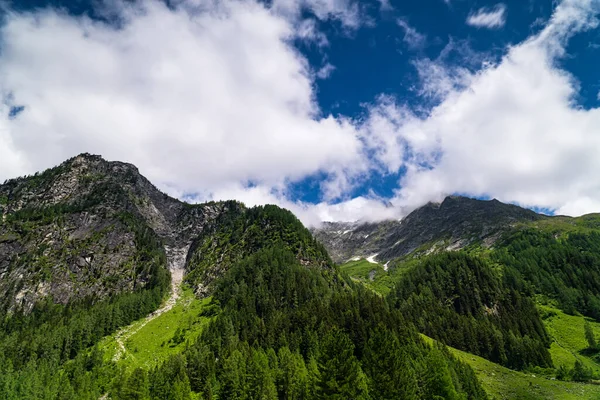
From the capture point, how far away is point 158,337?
5773 inches

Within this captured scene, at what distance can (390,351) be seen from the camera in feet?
212

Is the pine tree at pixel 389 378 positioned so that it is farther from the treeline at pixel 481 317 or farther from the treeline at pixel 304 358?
the treeline at pixel 481 317

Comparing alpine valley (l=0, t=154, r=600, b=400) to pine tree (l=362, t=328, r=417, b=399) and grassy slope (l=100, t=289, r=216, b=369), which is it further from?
grassy slope (l=100, t=289, r=216, b=369)

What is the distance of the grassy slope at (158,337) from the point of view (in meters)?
128

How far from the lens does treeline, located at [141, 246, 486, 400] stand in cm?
5794

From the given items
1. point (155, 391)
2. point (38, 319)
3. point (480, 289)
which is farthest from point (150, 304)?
point (480, 289)

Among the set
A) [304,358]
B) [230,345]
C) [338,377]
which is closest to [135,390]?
[230,345]

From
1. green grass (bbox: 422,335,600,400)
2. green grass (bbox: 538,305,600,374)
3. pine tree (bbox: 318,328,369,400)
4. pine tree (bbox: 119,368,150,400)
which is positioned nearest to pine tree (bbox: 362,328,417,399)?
pine tree (bbox: 318,328,369,400)

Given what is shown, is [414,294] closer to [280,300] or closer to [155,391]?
[280,300]

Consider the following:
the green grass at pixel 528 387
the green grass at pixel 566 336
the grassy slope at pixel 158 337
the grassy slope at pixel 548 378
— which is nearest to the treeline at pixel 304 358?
the green grass at pixel 528 387

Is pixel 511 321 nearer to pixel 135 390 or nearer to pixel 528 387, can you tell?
pixel 528 387

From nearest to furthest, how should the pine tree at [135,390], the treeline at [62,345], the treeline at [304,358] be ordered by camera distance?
1. the treeline at [304,358]
2. the pine tree at [135,390]
3. the treeline at [62,345]

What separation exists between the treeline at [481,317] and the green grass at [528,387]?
26.2 meters

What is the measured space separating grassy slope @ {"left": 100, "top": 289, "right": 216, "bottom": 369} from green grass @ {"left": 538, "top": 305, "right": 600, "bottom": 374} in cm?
15335
